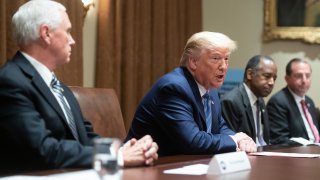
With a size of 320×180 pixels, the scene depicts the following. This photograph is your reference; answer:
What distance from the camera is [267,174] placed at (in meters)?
1.88

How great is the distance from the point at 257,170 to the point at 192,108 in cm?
103

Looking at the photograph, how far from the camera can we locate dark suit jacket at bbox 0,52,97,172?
208cm

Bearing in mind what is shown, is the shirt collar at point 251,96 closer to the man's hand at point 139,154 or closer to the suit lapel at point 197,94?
the suit lapel at point 197,94

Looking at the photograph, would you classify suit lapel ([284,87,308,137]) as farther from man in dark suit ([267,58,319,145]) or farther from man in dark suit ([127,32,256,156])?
man in dark suit ([127,32,256,156])

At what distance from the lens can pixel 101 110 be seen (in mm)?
2875

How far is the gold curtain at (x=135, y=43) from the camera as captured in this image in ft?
16.5

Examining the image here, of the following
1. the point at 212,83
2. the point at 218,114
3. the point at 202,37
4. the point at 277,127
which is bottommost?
the point at 277,127

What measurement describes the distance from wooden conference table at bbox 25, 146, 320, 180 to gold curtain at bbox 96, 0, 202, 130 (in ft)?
8.89

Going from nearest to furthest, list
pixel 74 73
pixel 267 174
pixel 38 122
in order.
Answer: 1. pixel 267 174
2. pixel 38 122
3. pixel 74 73

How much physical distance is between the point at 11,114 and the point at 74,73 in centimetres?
231

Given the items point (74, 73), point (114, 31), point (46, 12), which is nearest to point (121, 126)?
point (46, 12)

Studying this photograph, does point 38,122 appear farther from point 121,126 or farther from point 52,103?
point 121,126

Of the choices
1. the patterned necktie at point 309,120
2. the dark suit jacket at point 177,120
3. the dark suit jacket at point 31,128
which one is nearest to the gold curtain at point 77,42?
the dark suit jacket at point 177,120

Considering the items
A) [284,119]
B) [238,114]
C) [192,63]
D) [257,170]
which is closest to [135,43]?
[238,114]
